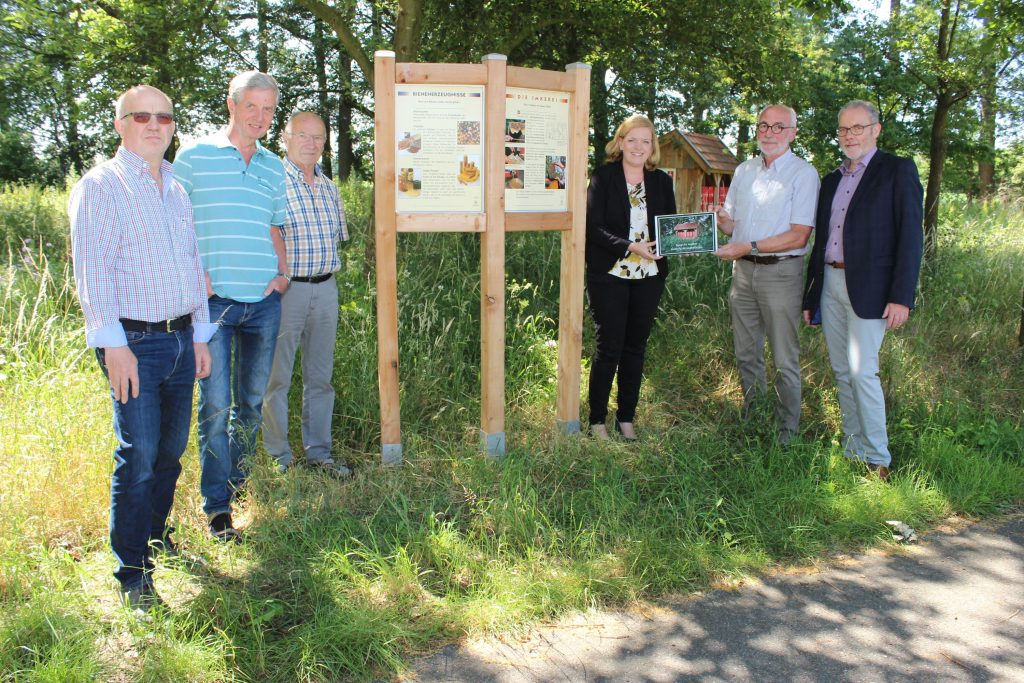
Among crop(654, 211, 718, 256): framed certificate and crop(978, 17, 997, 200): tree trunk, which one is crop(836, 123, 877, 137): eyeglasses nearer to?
crop(654, 211, 718, 256): framed certificate

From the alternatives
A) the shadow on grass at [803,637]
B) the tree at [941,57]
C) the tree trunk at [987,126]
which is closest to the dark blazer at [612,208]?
the shadow on grass at [803,637]

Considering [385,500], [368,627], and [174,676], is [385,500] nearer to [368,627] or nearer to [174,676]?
[368,627]

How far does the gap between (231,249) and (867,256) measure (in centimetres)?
364

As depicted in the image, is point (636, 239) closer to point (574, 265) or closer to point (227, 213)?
point (574, 265)

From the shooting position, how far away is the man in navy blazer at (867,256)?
4.62 metres

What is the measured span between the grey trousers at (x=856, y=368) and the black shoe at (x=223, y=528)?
144 inches

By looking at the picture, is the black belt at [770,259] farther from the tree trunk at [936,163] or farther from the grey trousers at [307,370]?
the tree trunk at [936,163]

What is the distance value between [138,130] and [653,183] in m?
3.10

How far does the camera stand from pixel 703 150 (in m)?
13.4

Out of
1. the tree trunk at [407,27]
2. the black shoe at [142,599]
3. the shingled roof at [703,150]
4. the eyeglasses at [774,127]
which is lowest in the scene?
the black shoe at [142,599]

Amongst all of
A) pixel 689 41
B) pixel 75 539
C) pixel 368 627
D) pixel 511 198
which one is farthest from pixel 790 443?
pixel 689 41

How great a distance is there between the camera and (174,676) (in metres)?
2.75

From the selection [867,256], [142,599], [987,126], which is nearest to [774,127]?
[867,256]

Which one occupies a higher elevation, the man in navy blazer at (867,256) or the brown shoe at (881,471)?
the man in navy blazer at (867,256)
